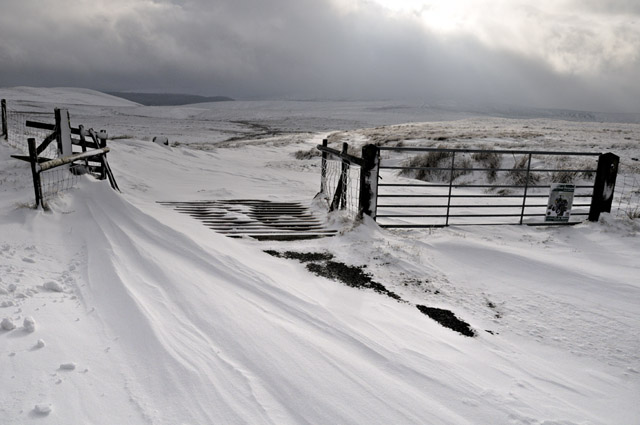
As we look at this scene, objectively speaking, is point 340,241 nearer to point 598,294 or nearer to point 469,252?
point 469,252

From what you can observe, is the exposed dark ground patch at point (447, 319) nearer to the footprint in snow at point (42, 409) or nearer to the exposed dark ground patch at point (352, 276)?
the exposed dark ground patch at point (352, 276)

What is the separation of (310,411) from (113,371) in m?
1.29

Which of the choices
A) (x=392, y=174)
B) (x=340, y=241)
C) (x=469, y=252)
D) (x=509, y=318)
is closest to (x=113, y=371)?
(x=509, y=318)

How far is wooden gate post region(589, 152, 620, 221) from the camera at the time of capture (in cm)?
770

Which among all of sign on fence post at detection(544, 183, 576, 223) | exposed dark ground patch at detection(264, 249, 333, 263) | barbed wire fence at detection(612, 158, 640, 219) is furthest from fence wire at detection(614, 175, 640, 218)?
exposed dark ground patch at detection(264, 249, 333, 263)

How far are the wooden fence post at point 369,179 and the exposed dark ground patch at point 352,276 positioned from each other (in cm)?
138

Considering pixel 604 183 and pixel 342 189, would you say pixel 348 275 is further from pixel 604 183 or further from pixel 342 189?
pixel 604 183

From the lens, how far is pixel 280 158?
21359mm

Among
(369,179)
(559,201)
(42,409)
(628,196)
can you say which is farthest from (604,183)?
(42,409)

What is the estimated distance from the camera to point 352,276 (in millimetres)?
5242

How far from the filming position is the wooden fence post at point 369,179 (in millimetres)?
6836

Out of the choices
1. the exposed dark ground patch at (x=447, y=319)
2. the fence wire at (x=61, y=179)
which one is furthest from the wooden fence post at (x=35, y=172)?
the exposed dark ground patch at (x=447, y=319)

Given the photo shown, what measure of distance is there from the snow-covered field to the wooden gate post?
3.15ft

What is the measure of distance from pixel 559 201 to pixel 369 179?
352 cm
